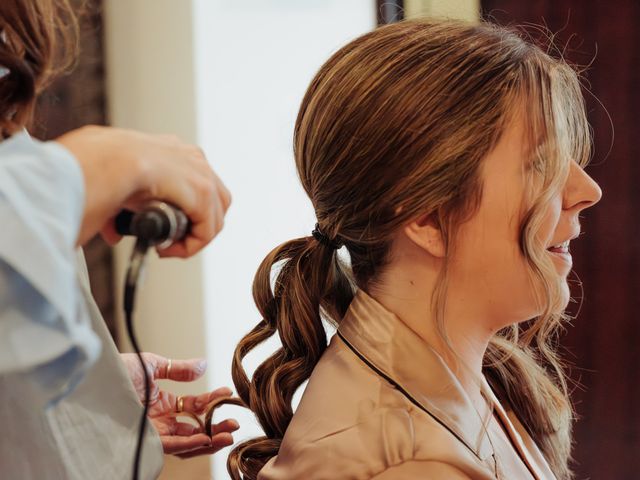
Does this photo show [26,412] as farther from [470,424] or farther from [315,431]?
[470,424]

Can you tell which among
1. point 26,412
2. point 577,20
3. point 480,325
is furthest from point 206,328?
point 26,412

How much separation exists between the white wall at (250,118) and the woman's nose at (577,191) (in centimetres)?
152

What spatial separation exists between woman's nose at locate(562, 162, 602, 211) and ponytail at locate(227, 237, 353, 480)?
1.06 feet

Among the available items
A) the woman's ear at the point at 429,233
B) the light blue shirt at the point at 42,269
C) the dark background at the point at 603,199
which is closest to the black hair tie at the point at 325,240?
the woman's ear at the point at 429,233

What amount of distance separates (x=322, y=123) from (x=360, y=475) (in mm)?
430

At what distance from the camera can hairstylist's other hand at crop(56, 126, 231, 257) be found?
0.65 meters

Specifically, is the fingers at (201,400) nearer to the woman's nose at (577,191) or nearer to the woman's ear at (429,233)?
the woman's ear at (429,233)

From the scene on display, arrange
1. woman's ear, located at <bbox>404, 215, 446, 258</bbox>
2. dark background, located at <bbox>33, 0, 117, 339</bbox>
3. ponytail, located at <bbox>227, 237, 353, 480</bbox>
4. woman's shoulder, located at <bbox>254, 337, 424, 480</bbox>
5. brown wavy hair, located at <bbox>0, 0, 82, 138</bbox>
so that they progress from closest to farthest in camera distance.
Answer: brown wavy hair, located at <bbox>0, 0, 82, 138</bbox>
woman's shoulder, located at <bbox>254, 337, 424, 480</bbox>
woman's ear, located at <bbox>404, 215, 446, 258</bbox>
ponytail, located at <bbox>227, 237, 353, 480</bbox>
dark background, located at <bbox>33, 0, 117, 339</bbox>

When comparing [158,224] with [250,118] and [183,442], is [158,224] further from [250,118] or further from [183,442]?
[250,118]

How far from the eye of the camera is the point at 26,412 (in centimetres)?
86

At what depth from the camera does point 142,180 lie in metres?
0.68

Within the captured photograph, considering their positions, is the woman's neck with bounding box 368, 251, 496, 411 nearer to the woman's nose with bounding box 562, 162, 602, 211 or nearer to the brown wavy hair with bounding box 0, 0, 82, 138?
the woman's nose with bounding box 562, 162, 602, 211

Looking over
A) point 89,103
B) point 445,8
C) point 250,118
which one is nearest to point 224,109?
point 250,118

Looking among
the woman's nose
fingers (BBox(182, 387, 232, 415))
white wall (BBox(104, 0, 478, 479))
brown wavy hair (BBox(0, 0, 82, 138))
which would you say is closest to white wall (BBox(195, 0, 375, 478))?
white wall (BBox(104, 0, 478, 479))
